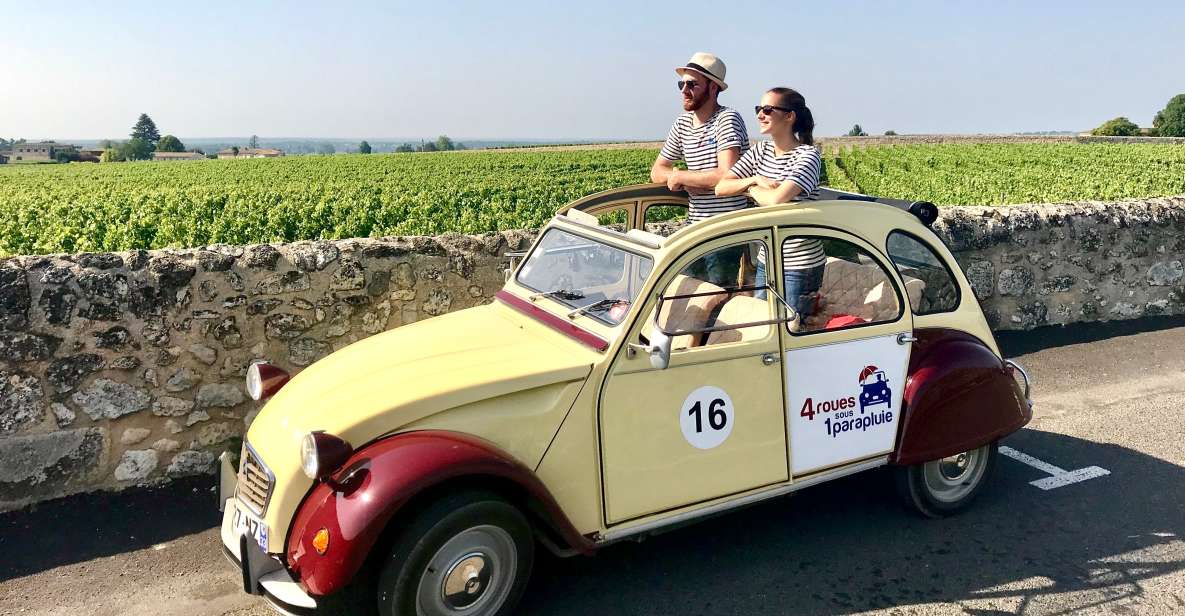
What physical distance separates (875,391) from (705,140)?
6.56 ft

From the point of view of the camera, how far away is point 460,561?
11.6 ft

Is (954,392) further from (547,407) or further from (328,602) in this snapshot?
(328,602)

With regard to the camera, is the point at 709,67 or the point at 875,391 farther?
the point at 709,67

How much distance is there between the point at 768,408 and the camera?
4.12m

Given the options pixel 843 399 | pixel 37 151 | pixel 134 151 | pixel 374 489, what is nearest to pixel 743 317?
pixel 843 399

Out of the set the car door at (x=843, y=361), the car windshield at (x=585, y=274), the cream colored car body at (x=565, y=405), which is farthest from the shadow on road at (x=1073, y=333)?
the car windshield at (x=585, y=274)

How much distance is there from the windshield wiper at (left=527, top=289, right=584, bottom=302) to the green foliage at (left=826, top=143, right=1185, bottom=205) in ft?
39.9

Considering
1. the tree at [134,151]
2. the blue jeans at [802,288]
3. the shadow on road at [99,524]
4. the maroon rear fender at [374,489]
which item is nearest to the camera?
the maroon rear fender at [374,489]

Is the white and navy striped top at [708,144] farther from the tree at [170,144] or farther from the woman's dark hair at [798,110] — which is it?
the tree at [170,144]

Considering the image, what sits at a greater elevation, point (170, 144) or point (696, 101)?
point (170, 144)

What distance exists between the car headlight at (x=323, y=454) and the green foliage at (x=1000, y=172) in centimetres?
1357

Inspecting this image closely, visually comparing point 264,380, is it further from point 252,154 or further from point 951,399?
point 252,154

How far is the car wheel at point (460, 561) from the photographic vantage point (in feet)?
11.1

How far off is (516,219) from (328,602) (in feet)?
44.0
